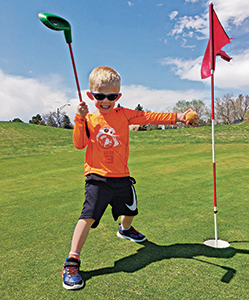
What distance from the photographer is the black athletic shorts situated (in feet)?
8.25

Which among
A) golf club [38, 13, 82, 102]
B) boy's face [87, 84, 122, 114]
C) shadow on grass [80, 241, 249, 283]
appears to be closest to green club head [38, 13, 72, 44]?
golf club [38, 13, 82, 102]

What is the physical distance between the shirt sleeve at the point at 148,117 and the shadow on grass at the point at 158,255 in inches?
50.8

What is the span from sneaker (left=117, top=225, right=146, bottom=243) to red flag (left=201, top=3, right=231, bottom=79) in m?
2.02

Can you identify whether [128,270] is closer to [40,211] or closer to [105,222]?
[105,222]

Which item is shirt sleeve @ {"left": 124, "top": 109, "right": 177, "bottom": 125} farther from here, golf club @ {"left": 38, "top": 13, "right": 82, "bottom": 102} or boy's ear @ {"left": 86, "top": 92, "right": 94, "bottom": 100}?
golf club @ {"left": 38, "top": 13, "right": 82, "bottom": 102}

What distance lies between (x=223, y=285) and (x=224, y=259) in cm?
44

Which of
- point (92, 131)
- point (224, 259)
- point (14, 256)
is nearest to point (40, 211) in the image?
point (14, 256)

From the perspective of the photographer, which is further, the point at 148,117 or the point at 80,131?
the point at 148,117

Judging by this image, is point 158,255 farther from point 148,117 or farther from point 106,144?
point 148,117

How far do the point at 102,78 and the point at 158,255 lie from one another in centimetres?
178

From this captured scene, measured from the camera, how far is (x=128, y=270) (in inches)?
Result: 91.2

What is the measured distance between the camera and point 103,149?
263cm

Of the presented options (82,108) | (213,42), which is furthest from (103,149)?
(213,42)

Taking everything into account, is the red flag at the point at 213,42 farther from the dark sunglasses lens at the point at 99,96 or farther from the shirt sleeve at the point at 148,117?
the dark sunglasses lens at the point at 99,96
